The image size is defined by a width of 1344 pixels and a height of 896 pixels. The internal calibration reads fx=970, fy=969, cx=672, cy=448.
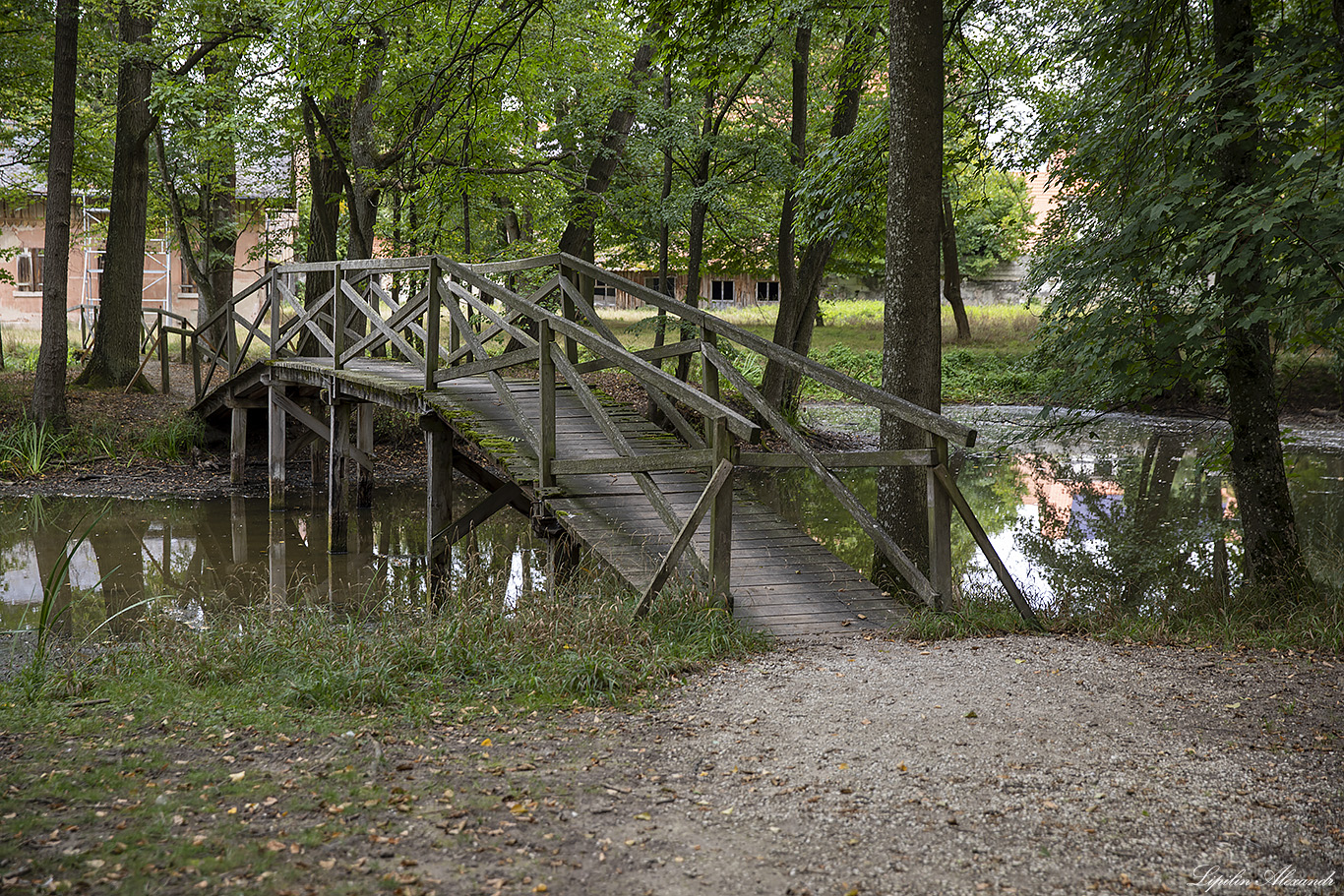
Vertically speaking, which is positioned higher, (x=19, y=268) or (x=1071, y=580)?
(x=19, y=268)

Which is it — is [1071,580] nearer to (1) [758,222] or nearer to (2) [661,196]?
(2) [661,196]

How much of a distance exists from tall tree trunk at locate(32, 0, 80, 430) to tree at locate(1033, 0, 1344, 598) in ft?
39.9

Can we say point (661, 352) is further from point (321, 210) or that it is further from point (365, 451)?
point (321, 210)

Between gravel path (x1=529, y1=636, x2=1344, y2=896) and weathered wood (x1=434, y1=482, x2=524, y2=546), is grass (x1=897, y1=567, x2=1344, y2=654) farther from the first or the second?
weathered wood (x1=434, y1=482, x2=524, y2=546)

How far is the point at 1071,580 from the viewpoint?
9.08m

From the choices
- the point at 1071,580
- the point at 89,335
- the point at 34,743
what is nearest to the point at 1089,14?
the point at 1071,580

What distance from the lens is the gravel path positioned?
9.67 ft

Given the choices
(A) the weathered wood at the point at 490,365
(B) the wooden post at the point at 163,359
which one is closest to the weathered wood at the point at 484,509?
(A) the weathered wood at the point at 490,365

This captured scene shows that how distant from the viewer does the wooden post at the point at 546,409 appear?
696cm

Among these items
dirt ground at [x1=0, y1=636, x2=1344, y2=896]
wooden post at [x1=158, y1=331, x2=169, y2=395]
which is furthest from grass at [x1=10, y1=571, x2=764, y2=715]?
wooden post at [x1=158, y1=331, x2=169, y2=395]

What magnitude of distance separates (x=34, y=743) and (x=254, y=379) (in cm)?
1031

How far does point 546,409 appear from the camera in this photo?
6973mm

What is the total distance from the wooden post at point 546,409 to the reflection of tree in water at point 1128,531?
3.68 m

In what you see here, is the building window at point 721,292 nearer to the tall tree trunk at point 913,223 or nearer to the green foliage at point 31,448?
the green foliage at point 31,448
